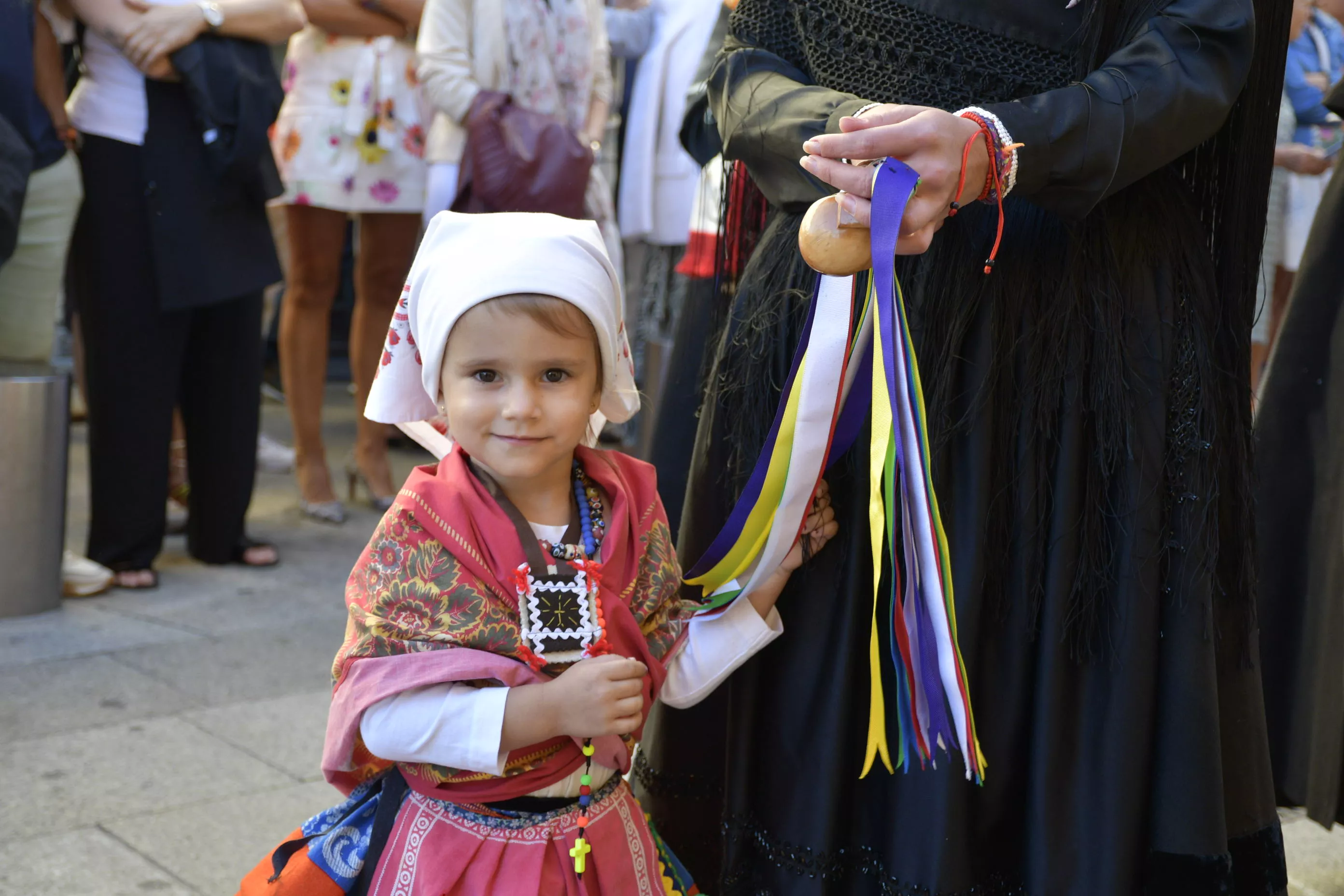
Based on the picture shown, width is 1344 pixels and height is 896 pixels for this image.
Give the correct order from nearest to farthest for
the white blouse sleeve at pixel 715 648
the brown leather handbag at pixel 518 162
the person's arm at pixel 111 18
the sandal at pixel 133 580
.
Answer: the white blouse sleeve at pixel 715 648, the person's arm at pixel 111 18, the sandal at pixel 133 580, the brown leather handbag at pixel 518 162

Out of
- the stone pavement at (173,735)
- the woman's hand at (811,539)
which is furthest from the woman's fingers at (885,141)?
the stone pavement at (173,735)

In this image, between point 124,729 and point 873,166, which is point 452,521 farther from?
point 124,729

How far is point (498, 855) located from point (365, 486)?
3.64m

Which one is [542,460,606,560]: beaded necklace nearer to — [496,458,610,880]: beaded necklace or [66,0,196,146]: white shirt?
[496,458,610,880]: beaded necklace

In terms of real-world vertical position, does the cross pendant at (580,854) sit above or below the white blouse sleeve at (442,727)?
below

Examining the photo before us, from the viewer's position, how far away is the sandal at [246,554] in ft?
13.6

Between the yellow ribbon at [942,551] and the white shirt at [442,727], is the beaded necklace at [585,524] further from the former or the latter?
the yellow ribbon at [942,551]

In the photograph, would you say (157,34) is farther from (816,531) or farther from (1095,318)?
(1095,318)

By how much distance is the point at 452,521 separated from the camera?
5.17 feet

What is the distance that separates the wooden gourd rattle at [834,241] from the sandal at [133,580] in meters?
2.93

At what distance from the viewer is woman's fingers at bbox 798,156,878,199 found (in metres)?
1.37

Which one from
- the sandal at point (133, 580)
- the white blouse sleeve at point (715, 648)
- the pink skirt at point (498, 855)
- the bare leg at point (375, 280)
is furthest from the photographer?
the bare leg at point (375, 280)

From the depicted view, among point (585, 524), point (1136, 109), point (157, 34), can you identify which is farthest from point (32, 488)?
point (1136, 109)

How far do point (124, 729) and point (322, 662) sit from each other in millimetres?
633
